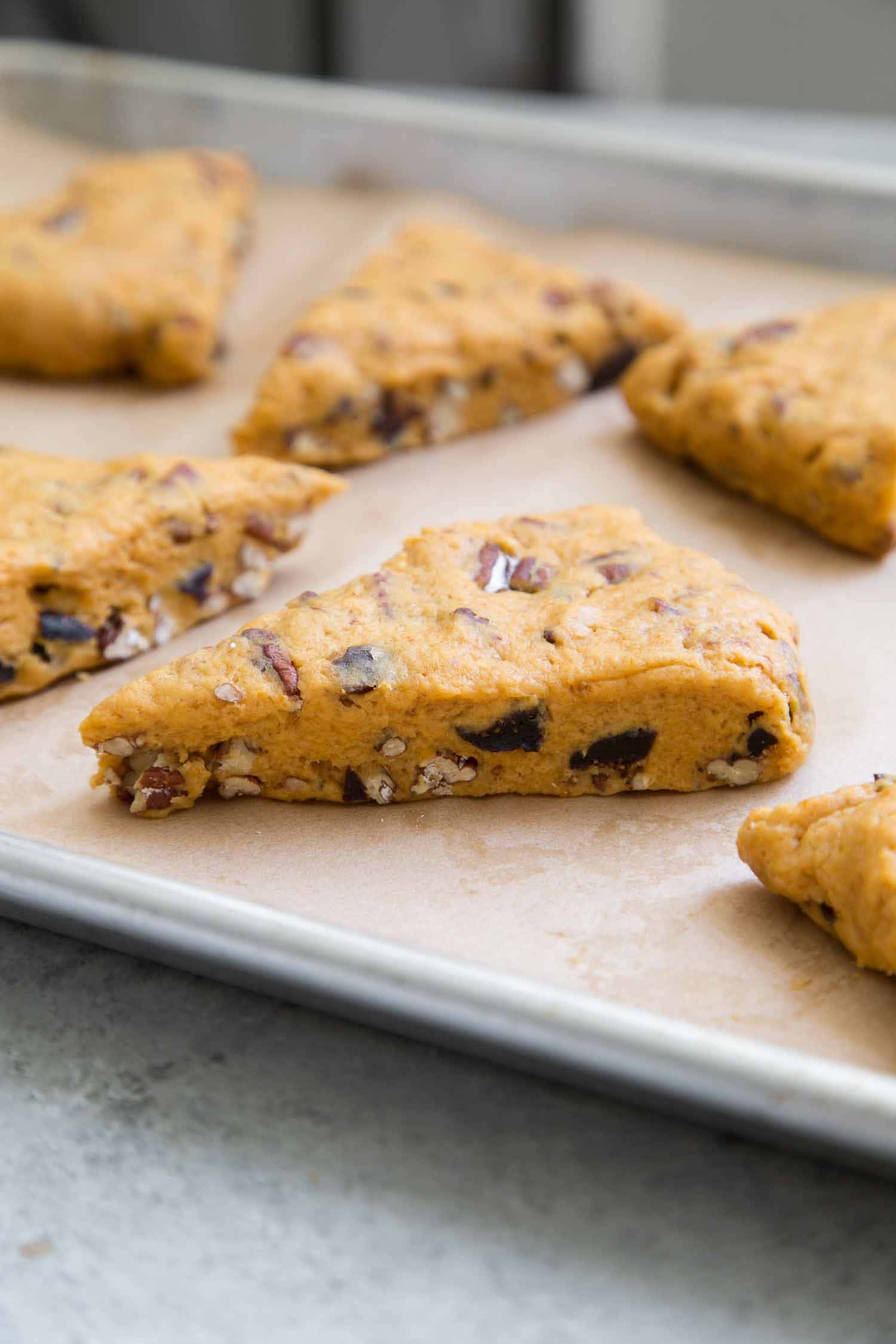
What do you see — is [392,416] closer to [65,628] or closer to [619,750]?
[65,628]

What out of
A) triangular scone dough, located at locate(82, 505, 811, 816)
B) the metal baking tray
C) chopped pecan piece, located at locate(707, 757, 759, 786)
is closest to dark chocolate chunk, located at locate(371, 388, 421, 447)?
the metal baking tray

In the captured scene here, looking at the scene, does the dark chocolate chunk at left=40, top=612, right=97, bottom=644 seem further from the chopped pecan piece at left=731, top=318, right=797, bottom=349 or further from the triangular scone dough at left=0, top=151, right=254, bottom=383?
the chopped pecan piece at left=731, top=318, right=797, bottom=349

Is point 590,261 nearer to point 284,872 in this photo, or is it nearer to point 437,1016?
point 284,872

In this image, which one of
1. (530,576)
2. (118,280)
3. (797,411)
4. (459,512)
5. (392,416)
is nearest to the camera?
(530,576)

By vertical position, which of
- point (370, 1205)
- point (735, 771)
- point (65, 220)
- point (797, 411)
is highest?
point (65, 220)

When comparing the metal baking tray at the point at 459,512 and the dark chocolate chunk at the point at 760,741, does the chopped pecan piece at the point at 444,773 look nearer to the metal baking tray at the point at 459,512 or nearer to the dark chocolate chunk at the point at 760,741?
the metal baking tray at the point at 459,512

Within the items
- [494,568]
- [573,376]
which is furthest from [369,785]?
[573,376]
